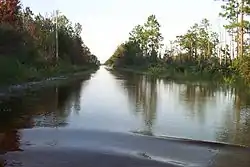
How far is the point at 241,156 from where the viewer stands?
11086mm

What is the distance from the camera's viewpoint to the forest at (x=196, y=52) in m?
43.1

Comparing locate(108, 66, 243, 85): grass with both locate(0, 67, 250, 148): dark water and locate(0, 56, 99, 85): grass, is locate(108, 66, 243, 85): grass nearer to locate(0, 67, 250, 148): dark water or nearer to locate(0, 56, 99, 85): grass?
locate(0, 56, 99, 85): grass

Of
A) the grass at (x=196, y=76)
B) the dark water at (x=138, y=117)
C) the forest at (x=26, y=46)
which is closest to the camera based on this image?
the dark water at (x=138, y=117)

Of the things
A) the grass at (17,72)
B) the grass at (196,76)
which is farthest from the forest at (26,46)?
the grass at (196,76)

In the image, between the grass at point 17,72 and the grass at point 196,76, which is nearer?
the grass at point 17,72

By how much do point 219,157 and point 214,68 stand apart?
1794 inches

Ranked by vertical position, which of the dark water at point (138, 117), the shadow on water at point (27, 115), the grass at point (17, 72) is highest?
the grass at point (17, 72)

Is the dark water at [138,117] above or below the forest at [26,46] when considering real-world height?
below

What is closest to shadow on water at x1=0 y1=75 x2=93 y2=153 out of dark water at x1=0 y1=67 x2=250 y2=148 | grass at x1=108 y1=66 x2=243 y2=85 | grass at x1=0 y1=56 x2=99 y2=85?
dark water at x1=0 y1=67 x2=250 y2=148

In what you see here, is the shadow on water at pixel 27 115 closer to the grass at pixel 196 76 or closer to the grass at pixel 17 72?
the grass at pixel 17 72

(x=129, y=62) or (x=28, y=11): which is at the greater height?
(x=28, y=11)

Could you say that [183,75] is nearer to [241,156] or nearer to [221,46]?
[221,46]

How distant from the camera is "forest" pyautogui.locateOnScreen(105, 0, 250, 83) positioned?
43.1 metres

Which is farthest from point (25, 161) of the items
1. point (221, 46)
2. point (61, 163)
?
point (221, 46)
